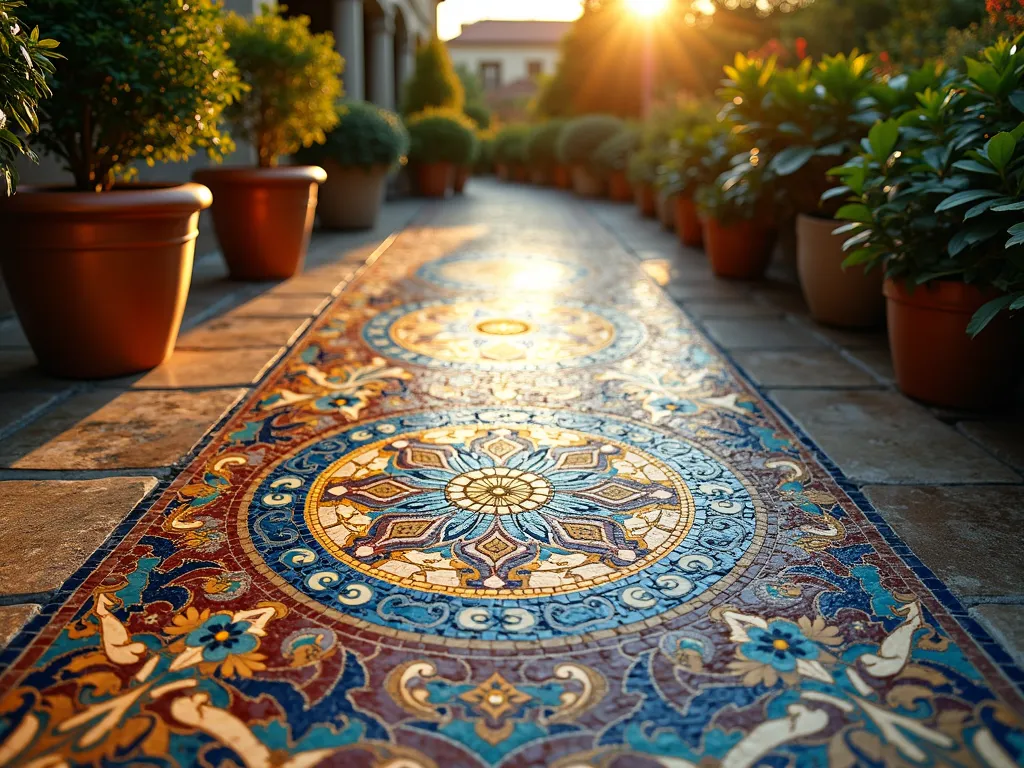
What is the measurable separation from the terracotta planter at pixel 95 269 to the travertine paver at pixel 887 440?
2.37 meters

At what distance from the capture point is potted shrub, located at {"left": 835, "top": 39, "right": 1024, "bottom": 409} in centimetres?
261

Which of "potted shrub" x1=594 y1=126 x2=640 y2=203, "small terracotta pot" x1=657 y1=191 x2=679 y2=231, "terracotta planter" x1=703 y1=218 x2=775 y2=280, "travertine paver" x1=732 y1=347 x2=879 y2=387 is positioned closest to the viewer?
"travertine paver" x1=732 y1=347 x2=879 y2=387

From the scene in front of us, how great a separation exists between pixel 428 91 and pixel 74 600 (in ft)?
46.9

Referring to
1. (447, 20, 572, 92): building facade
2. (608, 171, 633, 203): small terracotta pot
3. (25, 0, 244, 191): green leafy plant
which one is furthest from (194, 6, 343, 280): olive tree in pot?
(447, 20, 572, 92): building facade

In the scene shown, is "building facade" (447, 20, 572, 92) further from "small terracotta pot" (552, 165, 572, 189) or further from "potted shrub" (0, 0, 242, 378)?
"potted shrub" (0, 0, 242, 378)

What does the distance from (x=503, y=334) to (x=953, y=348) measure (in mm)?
1955

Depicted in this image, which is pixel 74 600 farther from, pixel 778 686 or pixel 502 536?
pixel 778 686

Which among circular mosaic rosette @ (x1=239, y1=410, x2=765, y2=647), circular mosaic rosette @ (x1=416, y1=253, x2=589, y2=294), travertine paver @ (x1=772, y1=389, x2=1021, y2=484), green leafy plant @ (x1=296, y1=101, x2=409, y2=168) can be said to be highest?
green leafy plant @ (x1=296, y1=101, x2=409, y2=168)

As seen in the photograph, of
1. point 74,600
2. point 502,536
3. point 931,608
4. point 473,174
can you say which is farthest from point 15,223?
point 473,174

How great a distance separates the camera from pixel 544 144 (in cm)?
1627

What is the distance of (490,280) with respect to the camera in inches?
215

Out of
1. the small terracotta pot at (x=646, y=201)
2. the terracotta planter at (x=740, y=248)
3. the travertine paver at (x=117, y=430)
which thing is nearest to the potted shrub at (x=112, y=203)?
the travertine paver at (x=117, y=430)

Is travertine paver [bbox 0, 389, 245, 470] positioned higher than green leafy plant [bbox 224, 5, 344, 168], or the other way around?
green leafy plant [bbox 224, 5, 344, 168]

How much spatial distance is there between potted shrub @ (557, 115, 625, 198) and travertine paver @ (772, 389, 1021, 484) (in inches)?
427
